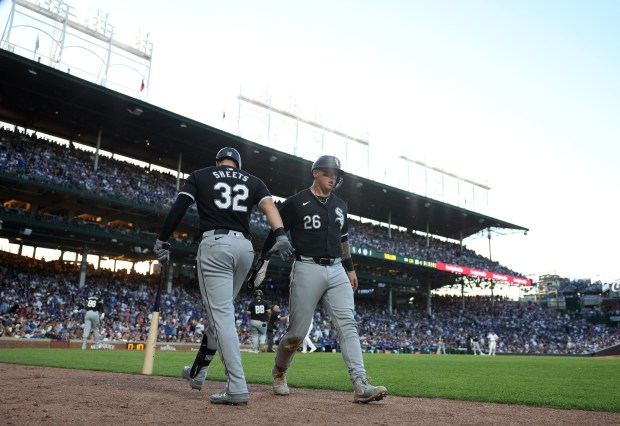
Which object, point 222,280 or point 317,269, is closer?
point 222,280

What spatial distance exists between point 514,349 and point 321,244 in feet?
132

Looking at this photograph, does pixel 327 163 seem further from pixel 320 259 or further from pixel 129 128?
pixel 129 128

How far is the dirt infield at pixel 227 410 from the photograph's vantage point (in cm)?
331

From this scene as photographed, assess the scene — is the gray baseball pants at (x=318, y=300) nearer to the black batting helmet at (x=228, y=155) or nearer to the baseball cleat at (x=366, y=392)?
the baseball cleat at (x=366, y=392)

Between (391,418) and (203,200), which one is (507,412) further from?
(203,200)

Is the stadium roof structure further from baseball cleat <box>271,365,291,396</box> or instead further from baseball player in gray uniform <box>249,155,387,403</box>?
baseball cleat <box>271,365,291,396</box>

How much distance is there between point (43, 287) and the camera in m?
25.9

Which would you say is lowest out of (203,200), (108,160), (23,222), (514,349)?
(514,349)

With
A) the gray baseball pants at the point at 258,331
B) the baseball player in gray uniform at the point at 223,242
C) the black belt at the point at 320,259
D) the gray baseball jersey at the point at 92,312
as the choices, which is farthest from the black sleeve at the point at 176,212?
the gray baseball jersey at the point at 92,312

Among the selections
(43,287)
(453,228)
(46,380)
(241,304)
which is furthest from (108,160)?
(453,228)

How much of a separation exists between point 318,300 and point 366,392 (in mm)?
1001

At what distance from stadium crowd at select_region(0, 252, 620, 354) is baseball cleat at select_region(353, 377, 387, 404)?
19.5m

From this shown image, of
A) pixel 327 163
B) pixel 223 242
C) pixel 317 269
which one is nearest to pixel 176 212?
pixel 223 242

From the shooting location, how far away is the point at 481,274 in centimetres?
4703
